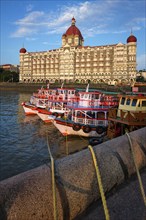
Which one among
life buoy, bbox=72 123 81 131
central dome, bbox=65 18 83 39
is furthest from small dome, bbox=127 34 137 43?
life buoy, bbox=72 123 81 131

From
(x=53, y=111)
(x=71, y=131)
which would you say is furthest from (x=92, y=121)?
(x=53, y=111)

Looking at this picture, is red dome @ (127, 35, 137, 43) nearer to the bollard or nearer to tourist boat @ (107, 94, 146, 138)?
tourist boat @ (107, 94, 146, 138)

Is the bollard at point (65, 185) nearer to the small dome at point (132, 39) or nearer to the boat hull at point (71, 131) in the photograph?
the boat hull at point (71, 131)

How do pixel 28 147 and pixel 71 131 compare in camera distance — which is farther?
pixel 71 131

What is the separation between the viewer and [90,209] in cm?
492

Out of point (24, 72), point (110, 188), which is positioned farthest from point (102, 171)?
point (24, 72)

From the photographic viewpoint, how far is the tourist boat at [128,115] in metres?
15.9

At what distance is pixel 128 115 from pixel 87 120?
7989mm

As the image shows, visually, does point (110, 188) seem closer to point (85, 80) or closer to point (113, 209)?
point (113, 209)

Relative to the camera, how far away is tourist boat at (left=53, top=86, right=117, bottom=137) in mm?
22562

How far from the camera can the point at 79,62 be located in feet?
445

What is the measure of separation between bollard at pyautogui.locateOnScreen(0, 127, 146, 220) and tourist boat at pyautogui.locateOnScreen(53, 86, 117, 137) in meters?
16.0

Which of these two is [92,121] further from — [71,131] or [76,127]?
[71,131]

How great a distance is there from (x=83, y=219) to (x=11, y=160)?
1274cm
